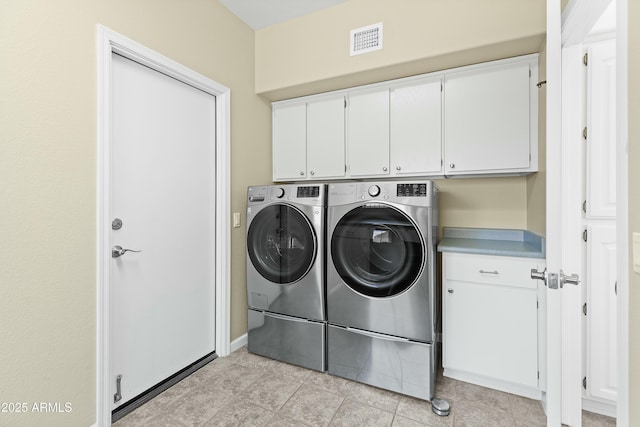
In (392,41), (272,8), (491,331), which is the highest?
(272,8)

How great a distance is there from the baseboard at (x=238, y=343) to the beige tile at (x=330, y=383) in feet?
2.29

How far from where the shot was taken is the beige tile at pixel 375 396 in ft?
5.56

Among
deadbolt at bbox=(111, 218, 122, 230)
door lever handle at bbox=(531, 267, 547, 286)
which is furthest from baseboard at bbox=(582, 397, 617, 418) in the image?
deadbolt at bbox=(111, 218, 122, 230)

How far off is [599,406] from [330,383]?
5.02 ft

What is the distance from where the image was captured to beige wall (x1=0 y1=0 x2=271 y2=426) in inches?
45.9

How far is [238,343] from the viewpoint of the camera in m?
2.36

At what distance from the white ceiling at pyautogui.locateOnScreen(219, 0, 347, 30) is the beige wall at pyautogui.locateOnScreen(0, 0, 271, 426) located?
823 millimetres

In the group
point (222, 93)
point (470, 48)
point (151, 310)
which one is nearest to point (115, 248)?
point (151, 310)

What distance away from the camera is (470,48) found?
1.82 m

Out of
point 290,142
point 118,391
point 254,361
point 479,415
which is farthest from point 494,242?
point 118,391

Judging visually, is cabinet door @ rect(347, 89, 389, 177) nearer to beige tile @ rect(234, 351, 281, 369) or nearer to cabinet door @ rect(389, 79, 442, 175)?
cabinet door @ rect(389, 79, 442, 175)

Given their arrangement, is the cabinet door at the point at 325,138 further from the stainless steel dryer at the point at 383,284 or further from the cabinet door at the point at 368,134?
the stainless steel dryer at the point at 383,284

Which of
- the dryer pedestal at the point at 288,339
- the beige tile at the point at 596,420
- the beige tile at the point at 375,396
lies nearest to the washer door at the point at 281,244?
the dryer pedestal at the point at 288,339

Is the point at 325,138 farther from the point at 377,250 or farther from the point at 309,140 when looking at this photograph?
the point at 377,250
